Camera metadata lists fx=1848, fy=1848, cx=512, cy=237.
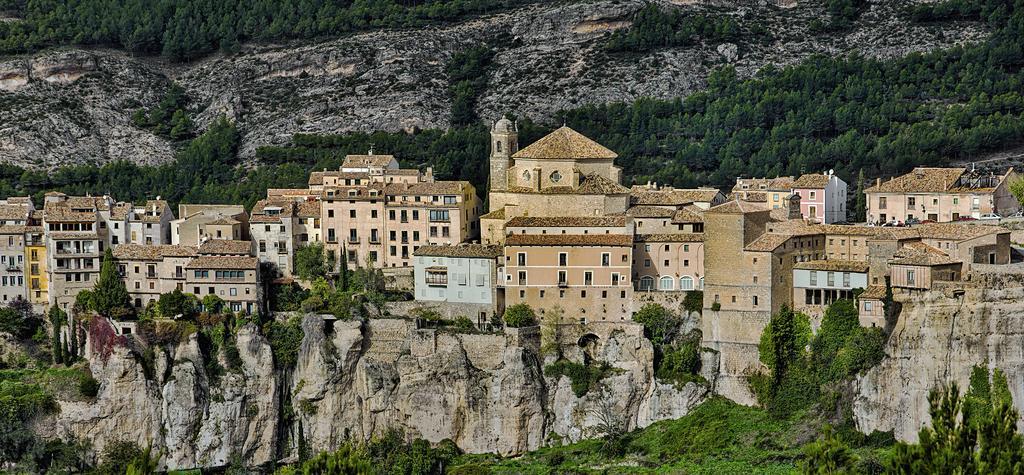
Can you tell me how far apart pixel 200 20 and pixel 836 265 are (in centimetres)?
6436

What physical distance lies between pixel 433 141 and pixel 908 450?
58.8 metres

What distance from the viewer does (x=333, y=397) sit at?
3059 inches

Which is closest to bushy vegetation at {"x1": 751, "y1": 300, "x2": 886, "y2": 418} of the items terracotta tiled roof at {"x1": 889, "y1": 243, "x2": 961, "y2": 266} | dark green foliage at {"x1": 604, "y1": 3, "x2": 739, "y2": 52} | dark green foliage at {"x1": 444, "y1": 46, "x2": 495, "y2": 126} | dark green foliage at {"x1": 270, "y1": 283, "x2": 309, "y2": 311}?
terracotta tiled roof at {"x1": 889, "y1": 243, "x2": 961, "y2": 266}

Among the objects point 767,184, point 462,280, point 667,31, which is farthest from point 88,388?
point 667,31

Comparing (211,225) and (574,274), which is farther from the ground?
(211,225)

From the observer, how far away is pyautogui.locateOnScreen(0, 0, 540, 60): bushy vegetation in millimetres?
120688

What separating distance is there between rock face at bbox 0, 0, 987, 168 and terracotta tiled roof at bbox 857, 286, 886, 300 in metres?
40.7

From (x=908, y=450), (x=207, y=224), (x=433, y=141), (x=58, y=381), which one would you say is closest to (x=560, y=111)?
(x=433, y=141)

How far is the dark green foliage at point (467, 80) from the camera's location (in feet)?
362

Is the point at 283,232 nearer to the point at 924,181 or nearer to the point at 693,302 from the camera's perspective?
the point at 693,302

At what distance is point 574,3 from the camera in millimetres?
121750

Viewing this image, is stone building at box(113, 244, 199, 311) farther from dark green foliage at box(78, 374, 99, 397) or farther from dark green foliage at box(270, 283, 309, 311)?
dark green foliage at box(78, 374, 99, 397)

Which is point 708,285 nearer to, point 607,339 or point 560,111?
point 607,339

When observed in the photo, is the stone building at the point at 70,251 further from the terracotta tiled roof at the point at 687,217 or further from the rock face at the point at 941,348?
A: the rock face at the point at 941,348
